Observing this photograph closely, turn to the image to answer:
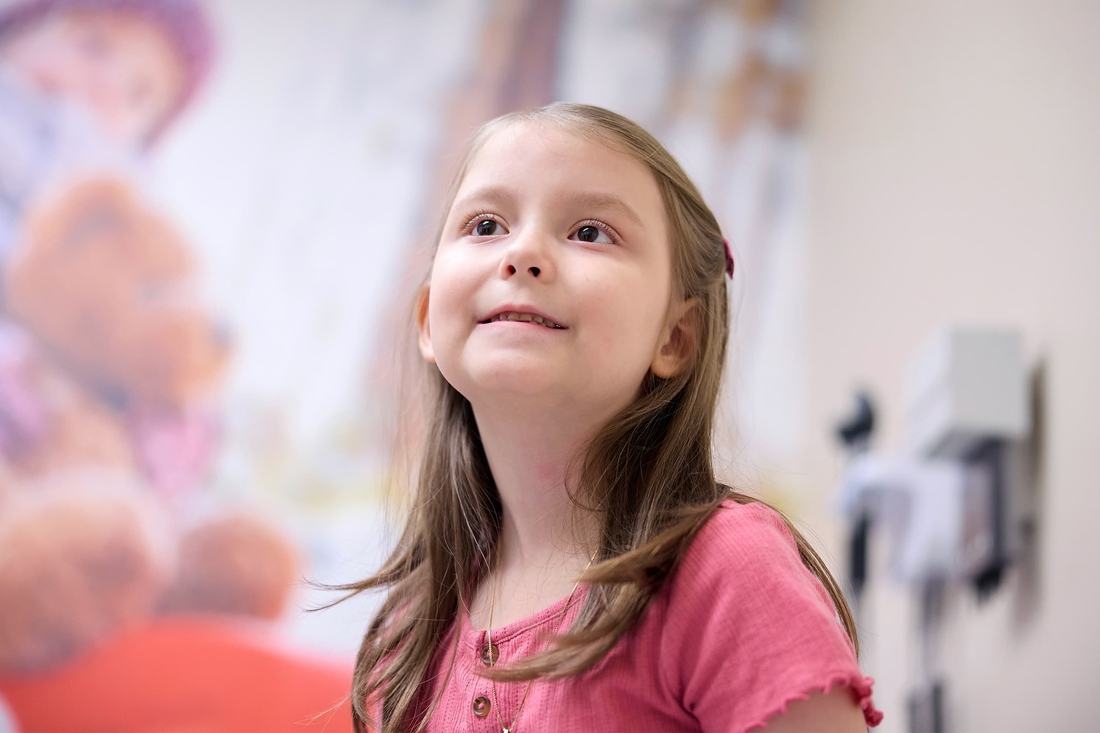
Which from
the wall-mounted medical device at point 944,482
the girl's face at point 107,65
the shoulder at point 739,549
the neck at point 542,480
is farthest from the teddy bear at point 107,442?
the shoulder at point 739,549

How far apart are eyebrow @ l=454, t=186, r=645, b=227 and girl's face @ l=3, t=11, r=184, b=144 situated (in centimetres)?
180

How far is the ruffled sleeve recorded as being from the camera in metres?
0.62

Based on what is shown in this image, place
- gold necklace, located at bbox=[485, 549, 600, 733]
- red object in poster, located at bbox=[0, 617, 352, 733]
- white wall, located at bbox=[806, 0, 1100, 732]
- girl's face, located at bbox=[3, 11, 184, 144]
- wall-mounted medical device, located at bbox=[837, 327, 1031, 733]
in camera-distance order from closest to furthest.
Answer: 1. gold necklace, located at bbox=[485, 549, 600, 733]
2. white wall, located at bbox=[806, 0, 1100, 732]
3. wall-mounted medical device, located at bbox=[837, 327, 1031, 733]
4. red object in poster, located at bbox=[0, 617, 352, 733]
5. girl's face, located at bbox=[3, 11, 184, 144]

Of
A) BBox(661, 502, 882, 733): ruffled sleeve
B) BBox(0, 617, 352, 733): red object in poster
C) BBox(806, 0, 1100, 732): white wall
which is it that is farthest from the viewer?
BBox(0, 617, 352, 733): red object in poster

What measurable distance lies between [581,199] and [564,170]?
3 centimetres

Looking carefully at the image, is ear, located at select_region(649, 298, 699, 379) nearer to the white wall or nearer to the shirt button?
the shirt button

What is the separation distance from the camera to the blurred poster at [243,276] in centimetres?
203

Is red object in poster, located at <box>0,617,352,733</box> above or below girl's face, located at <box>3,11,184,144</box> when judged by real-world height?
below

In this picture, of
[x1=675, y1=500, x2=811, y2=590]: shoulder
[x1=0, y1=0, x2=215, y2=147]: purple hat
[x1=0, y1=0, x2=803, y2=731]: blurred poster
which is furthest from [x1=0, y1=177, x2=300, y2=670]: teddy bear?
[x1=675, y1=500, x2=811, y2=590]: shoulder

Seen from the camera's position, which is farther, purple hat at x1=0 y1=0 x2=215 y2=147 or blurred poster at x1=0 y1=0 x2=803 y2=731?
purple hat at x1=0 y1=0 x2=215 y2=147

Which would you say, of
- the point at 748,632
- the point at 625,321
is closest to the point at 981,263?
the point at 625,321

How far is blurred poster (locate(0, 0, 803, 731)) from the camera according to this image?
2029 millimetres

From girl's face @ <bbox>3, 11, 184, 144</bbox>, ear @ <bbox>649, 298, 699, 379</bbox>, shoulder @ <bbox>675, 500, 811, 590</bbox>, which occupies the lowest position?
shoulder @ <bbox>675, 500, 811, 590</bbox>

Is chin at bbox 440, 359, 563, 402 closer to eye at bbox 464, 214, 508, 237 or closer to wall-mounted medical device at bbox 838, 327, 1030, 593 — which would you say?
eye at bbox 464, 214, 508, 237
